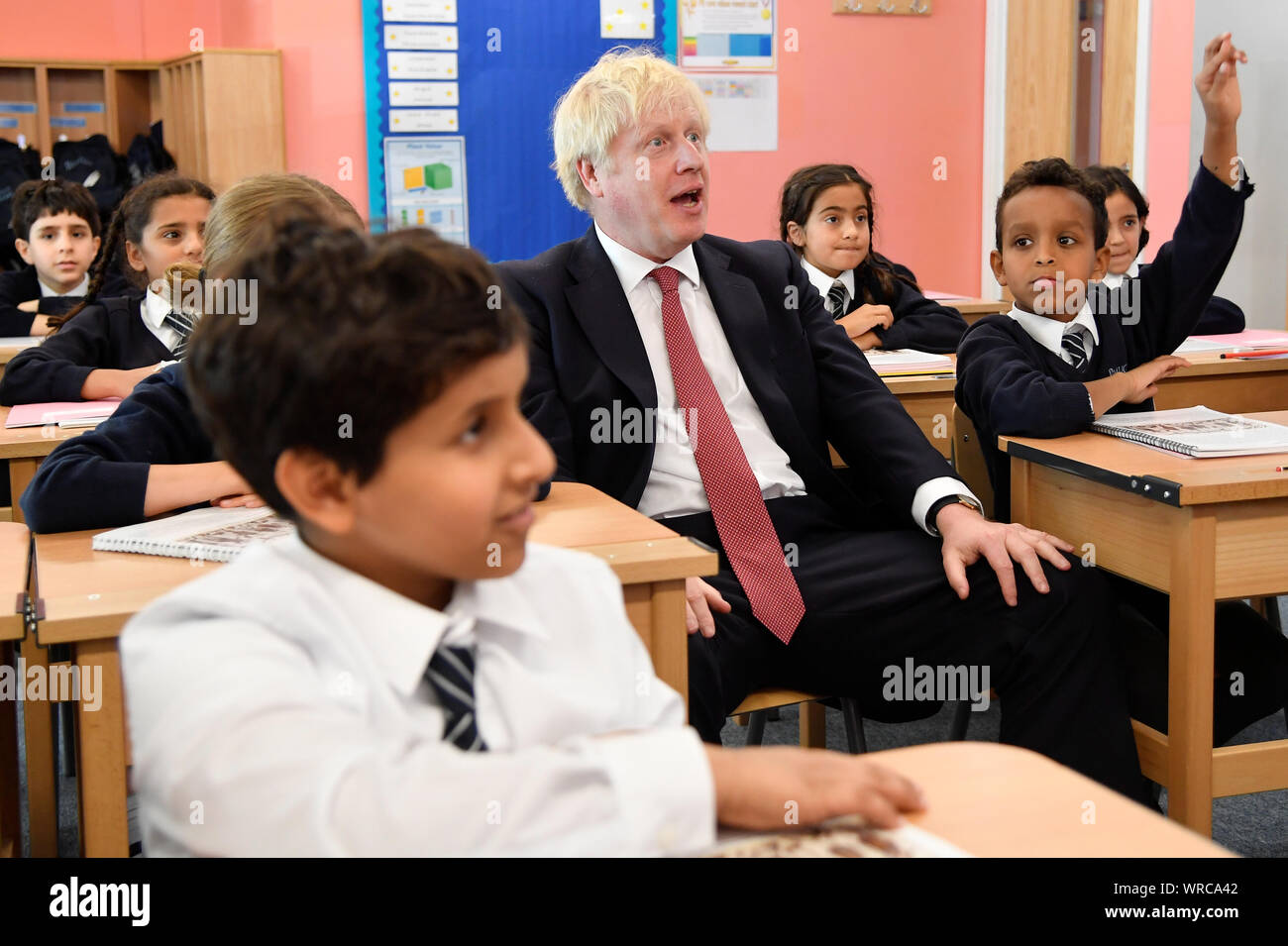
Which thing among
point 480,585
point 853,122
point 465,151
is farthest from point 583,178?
point 853,122

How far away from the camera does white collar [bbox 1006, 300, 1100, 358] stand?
2.40 metres

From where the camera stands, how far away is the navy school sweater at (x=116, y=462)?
65.6 inches

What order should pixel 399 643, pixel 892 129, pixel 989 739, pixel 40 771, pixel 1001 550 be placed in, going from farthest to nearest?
pixel 892 129 < pixel 989 739 < pixel 1001 550 < pixel 40 771 < pixel 399 643

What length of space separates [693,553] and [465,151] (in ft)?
14.7

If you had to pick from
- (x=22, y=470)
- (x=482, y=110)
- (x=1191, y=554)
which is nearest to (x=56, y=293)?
(x=482, y=110)

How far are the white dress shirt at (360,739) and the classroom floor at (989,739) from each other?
4.36 feet

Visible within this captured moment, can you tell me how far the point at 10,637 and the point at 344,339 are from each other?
0.70 m

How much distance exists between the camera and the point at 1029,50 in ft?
19.8

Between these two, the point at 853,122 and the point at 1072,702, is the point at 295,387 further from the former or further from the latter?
the point at 853,122

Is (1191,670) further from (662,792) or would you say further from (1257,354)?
(1257,354)

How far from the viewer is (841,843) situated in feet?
2.56

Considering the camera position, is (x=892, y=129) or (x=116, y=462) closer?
(x=116, y=462)

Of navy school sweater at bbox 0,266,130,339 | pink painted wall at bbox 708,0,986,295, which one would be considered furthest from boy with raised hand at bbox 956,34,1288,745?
pink painted wall at bbox 708,0,986,295

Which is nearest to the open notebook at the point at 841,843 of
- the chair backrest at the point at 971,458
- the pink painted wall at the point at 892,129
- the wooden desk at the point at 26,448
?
the chair backrest at the point at 971,458
